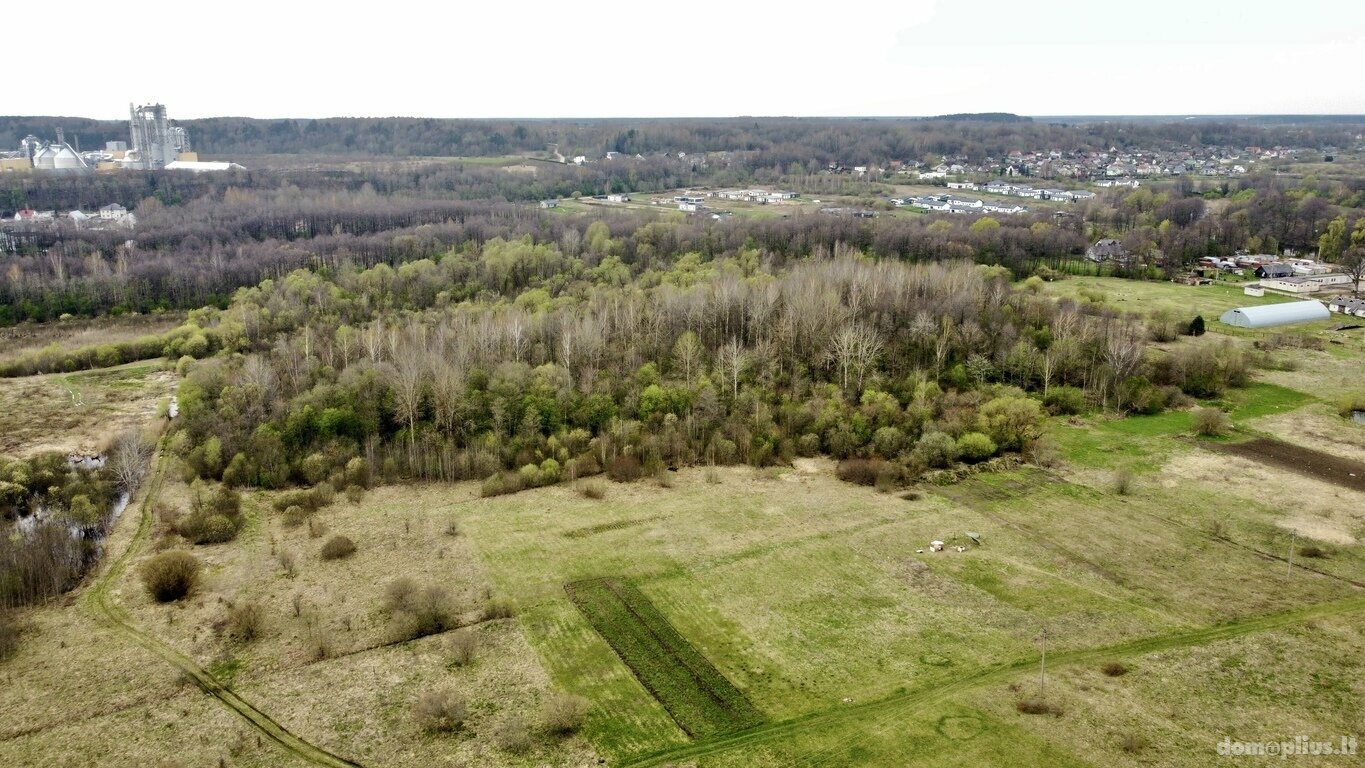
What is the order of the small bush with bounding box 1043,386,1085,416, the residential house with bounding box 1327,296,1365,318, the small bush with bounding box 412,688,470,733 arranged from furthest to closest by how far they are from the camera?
the residential house with bounding box 1327,296,1365,318, the small bush with bounding box 1043,386,1085,416, the small bush with bounding box 412,688,470,733

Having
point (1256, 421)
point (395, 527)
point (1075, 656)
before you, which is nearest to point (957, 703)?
point (1075, 656)

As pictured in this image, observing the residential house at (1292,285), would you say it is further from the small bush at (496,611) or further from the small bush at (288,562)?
the small bush at (288,562)

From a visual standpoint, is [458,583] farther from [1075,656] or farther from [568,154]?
[568,154]

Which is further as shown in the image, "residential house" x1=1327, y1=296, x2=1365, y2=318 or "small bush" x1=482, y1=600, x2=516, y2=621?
"residential house" x1=1327, y1=296, x2=1365, y2=318

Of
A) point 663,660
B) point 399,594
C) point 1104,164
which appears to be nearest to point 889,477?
point 663,660

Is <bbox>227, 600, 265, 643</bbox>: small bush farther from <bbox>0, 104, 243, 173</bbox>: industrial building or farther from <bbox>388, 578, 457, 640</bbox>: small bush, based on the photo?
<bbox>0, 104, 243, 173</bbox>: industrial building

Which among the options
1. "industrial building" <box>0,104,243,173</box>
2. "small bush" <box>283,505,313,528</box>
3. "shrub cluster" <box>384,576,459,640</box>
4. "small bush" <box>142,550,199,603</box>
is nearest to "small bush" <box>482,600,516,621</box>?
"shrub cluster" <box>384,576,459,640</box>

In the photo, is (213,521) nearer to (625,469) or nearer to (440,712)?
(440,712)
